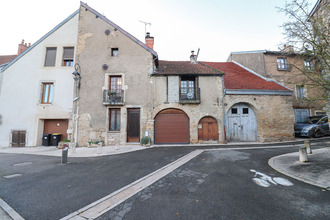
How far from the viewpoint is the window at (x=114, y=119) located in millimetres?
10633

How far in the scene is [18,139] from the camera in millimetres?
10461

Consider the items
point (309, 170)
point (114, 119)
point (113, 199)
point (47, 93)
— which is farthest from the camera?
point (47, 93)

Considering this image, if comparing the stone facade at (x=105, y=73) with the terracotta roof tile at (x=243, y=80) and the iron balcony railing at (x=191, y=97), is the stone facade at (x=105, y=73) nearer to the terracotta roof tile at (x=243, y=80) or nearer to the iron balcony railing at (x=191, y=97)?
the iron balcony railing at (x=191, y=97)

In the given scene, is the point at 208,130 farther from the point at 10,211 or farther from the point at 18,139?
the point at 18,139

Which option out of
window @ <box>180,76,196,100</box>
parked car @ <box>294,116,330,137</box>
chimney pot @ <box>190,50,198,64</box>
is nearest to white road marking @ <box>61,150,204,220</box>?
window @ <box>180,76,196,100</box>

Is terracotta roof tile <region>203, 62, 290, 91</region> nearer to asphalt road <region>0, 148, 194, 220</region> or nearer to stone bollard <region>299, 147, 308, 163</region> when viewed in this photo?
stone bollard <region>299, 147, 308, 163</region>

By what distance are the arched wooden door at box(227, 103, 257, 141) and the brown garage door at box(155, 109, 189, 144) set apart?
385 centimetres

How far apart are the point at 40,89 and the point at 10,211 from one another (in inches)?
463

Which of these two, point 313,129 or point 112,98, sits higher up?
point 112,98

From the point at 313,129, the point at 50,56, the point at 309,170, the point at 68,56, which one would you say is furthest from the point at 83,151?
the point at 313,129

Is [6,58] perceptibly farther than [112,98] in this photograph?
Yes

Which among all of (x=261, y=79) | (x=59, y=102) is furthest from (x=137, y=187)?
(x=261, y=79)

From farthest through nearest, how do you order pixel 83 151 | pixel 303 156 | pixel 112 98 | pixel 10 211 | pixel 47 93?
pixel 47 93
pixel 112 98
pixel 83 151
pixel 303 156
pixel 10 211

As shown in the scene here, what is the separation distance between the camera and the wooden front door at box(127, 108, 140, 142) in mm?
10570
